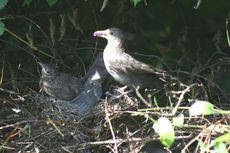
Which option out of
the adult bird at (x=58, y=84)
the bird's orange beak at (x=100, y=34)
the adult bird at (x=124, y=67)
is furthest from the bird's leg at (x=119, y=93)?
the bird's orange beak at (x=100, y=34)

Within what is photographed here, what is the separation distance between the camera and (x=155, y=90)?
4.58 metres

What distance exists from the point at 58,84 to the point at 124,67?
0.55 meters

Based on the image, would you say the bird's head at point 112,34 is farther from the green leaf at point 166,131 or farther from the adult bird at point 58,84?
the green leaf at point 166,131

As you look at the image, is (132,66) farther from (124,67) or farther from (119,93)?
(119,93)

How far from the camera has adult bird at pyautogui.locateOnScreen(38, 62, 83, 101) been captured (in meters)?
4.75

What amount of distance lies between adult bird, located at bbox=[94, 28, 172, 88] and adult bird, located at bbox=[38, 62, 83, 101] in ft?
1.06

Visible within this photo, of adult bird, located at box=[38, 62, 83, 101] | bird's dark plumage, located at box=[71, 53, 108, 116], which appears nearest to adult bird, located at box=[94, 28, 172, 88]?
bird's dark plumage, located at box=[71, 53, 108, 116]

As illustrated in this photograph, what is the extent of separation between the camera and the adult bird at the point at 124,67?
4.51 m

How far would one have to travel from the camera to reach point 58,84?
189 inches

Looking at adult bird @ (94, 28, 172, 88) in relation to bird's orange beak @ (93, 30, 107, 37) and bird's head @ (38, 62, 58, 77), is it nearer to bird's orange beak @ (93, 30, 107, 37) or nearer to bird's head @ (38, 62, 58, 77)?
bird's orange beak @ (93, 30, 107, 37)

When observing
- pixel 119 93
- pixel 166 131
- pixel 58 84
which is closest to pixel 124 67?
pixel 119 93

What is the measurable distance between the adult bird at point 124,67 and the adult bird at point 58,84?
322 millimetres

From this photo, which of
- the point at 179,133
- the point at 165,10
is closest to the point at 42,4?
the point at 165,10

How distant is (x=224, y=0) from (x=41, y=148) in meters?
1.63
